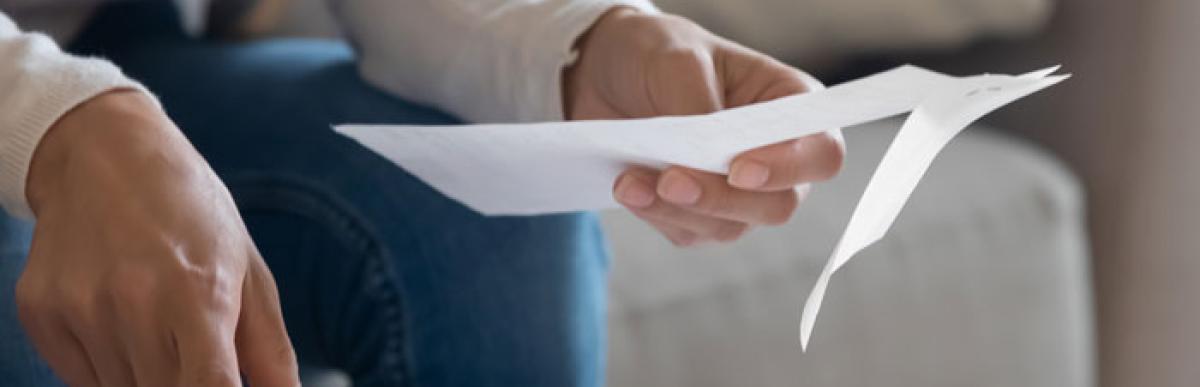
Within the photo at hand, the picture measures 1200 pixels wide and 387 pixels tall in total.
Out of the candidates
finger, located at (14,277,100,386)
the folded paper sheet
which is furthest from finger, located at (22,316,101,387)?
the folded paper sheet

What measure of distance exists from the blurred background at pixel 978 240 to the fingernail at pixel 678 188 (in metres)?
0.32

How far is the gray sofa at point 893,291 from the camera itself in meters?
0.86

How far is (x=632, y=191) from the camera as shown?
52 centimetres

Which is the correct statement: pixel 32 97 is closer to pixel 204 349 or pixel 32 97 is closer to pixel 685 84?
pixel 204 349

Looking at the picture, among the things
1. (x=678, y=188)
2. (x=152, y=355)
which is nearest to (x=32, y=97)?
(x=152, y=355)

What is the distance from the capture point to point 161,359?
0.41 m

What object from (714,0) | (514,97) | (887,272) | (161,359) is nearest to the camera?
(161,359)

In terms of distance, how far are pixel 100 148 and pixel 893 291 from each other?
0.62m

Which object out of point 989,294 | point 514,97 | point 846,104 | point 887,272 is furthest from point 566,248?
point 989,294

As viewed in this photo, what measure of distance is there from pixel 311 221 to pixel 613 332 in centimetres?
25

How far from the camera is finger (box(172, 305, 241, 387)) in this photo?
1.30 feet

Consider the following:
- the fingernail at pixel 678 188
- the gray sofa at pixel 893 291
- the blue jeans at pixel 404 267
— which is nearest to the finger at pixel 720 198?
the fingernail at pixel 678 188

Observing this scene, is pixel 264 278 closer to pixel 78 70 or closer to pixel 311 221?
pixel 78 70

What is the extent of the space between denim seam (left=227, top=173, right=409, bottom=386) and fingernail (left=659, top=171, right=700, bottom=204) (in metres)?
0.15
